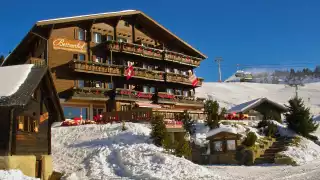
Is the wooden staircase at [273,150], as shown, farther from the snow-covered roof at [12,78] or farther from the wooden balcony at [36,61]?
the wooden balcony at [36,61]

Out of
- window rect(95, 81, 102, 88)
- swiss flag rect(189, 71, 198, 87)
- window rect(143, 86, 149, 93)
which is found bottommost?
window rect(143, 86, 149, 93)

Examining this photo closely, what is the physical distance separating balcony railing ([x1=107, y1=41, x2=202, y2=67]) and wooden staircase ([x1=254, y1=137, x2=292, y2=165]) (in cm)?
1662

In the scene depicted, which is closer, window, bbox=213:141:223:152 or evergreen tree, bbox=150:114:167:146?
evergreen tree, bbox=150:114:167:146

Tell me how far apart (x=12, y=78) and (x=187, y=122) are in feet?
51.8

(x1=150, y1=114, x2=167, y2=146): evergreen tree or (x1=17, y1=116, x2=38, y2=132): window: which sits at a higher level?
(x1=17, y1=116, x2=38, y2=132): window

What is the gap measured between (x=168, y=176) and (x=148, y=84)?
25924 mm

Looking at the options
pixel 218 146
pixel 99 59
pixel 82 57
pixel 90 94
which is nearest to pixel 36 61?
pixel 90 94

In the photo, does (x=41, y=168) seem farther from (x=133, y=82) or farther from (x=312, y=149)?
(x=133, y=82)

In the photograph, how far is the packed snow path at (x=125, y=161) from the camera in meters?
17.9

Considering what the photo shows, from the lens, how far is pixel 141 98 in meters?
40.3

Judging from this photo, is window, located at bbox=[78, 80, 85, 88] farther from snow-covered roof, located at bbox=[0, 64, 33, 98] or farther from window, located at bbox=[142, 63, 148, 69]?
snow-covered roof, located at bbox=[0, 64, 33, 98]

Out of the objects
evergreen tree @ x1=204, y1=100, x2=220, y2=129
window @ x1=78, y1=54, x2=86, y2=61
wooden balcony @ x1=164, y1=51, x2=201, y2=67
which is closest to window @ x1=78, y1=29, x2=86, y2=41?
window @ x1=78, y1=54, x2=86, y2=61

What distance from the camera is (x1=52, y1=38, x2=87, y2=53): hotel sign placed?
119 feet

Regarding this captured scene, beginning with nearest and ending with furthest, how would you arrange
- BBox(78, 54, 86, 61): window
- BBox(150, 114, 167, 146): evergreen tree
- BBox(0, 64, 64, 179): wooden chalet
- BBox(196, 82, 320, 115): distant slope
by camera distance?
BBox(0, 64, 64, 179): wooden chalet → BBox(150, 114, 167, 146): evergreen tree → BBox(78, 54, 86, 61): window → BBox(196, 82, 320, 115): distant slope
